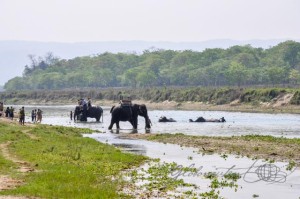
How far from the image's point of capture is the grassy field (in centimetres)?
2370

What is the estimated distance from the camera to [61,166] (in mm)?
30219

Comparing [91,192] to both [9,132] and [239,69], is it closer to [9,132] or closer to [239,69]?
[9,132]

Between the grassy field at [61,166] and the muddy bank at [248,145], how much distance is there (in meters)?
6.92

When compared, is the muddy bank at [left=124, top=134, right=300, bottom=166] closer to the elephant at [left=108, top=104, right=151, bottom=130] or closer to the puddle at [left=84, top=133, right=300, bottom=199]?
the puddle at [left=84, top=133, right=300, bottom=199]

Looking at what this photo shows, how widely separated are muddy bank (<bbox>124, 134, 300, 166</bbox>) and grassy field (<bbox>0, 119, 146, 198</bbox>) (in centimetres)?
Answer: 692

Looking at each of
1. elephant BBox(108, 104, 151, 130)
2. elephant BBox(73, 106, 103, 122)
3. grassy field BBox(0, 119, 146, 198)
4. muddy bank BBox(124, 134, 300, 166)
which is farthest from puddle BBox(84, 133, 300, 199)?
elephant BBox(73, 106, 103, 122)

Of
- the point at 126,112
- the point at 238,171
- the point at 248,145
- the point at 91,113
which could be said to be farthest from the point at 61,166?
the point at 91,113

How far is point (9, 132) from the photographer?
47438 millimetres

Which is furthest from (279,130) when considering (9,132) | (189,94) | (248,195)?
(189,94)

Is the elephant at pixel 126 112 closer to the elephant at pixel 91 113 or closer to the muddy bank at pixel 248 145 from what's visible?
the muddy bank at pixel 248 145

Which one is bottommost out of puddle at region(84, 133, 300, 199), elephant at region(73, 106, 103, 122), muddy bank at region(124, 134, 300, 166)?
puddle at region(84, 133, 300, 199)

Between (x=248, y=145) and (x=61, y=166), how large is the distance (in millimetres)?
16240

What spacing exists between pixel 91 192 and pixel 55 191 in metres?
1.42

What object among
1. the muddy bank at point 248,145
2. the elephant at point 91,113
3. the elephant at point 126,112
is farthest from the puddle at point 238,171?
the elephant at point 91,113
